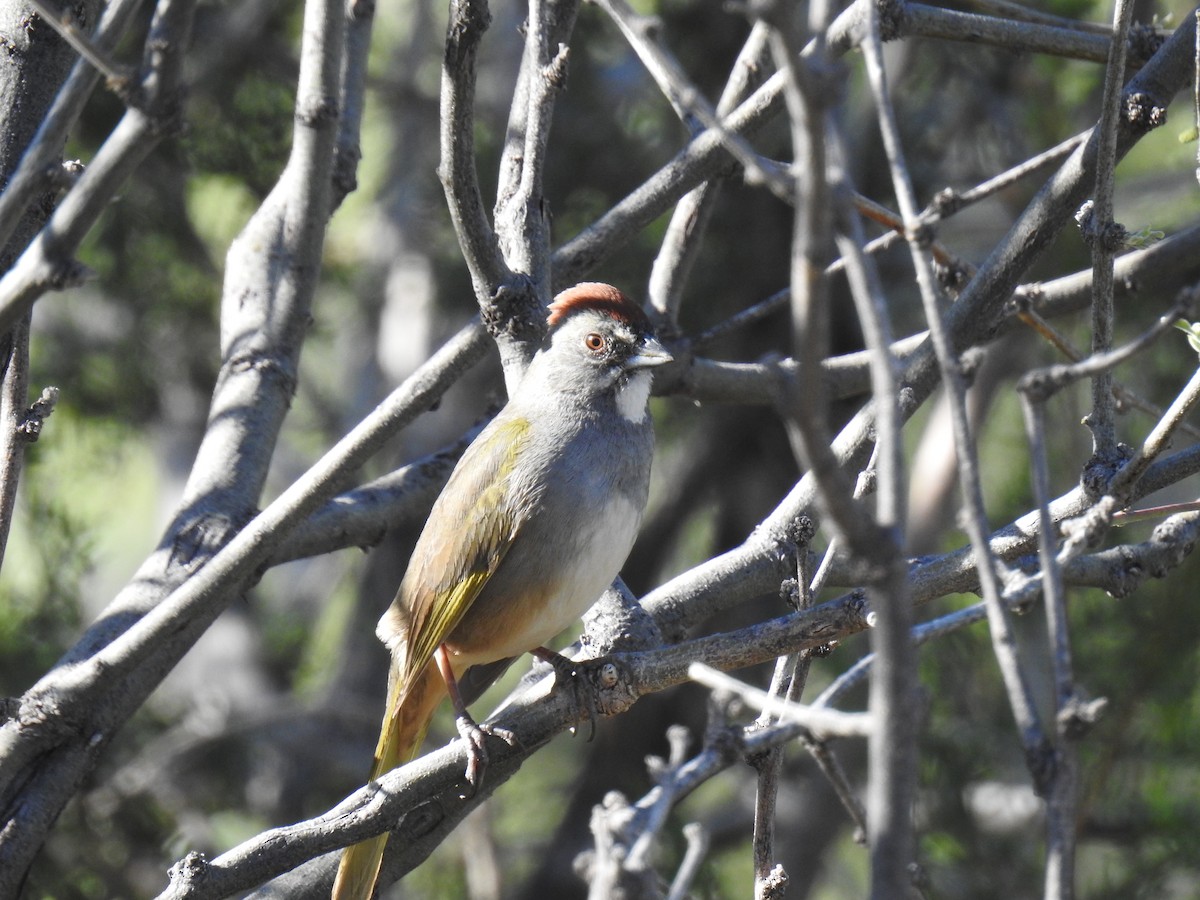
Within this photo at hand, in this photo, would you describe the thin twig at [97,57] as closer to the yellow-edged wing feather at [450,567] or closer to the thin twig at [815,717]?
the thin twig at [815,717]

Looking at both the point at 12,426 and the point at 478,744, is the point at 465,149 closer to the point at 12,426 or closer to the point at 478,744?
the point at 12,426

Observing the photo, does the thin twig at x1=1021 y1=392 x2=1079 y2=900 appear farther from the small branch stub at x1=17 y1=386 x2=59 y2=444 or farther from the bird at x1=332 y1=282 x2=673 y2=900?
the small branch stub at x1=17 y1=386 x2=59 y2=444

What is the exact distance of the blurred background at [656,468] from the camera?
5.84 metres

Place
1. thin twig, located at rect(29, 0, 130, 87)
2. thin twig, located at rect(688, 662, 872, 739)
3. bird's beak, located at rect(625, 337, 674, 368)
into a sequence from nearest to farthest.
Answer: thin twig, located at rect(688, 662, 872, 739) → thin twig, located at rect(29, 0, 130, 87) → bird's beak, located at rect(625, 337, 674, 368)

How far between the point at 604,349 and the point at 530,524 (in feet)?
2.37

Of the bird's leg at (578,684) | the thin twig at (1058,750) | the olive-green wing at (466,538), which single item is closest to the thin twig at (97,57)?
the thin twig at (1058,750)

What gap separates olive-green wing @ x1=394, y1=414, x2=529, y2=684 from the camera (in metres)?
4.05

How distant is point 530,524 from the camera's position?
4023 millimetres

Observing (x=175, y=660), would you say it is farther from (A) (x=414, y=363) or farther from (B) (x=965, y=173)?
Result: (B) (x=965, y=173)

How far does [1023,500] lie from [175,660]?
4175 mm

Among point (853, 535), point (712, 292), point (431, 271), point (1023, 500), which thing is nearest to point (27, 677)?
point (431, 271)

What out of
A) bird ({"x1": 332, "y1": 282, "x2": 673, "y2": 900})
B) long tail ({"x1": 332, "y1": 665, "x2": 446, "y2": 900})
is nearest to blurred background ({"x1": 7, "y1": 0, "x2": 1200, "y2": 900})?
long tail ({"x1": 332, "y1": 665, "x2": 446, "y2": 900})

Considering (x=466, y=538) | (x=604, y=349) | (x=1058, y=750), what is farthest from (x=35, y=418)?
(x=1058, y=750)

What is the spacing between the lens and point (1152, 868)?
5.63 m
